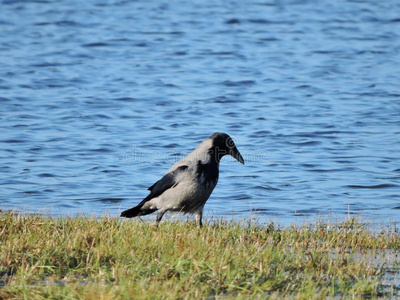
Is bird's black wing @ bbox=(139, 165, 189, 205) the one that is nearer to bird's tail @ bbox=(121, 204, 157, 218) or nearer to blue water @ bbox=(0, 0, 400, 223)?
bird's tail @ bbox=(121, 204, 157, 218)

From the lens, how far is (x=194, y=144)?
14.8 m

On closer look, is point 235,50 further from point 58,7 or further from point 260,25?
point 58,7

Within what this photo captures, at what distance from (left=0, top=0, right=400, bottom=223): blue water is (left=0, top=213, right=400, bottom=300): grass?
2.75 m

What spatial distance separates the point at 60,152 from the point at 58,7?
63.1 ft

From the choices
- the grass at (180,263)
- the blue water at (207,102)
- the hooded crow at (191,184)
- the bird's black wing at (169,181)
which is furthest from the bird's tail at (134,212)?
the blue water at (207,102)

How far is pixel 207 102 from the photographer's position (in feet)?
61.8

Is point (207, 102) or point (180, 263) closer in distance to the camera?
point (180, 263)

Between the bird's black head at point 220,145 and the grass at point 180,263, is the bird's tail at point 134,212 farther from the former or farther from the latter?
the bird's black head at point 220,145

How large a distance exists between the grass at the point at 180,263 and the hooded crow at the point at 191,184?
0.79 metres

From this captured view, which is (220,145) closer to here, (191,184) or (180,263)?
(191,184)

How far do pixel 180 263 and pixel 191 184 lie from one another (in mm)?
2421

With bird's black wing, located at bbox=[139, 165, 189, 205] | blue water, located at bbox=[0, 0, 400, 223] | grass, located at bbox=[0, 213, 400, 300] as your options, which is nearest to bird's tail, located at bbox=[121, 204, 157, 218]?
bird's black wing, located at bbox=[139, 165, 189, 205]

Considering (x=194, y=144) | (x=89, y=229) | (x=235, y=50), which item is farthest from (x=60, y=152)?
(x=235, y=50)

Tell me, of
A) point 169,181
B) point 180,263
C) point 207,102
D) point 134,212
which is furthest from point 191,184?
point 207,102
